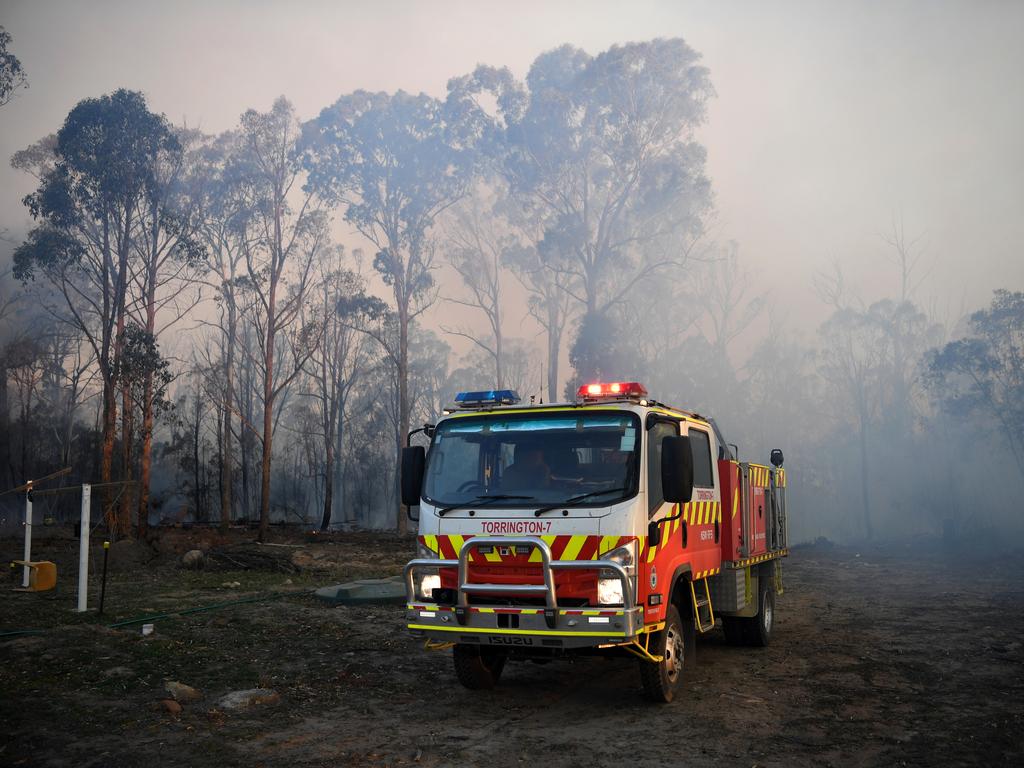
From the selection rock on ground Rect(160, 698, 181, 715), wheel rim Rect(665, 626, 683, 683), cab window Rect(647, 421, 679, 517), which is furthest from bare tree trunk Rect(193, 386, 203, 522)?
cab window Rect(647, 421, 679, 517)

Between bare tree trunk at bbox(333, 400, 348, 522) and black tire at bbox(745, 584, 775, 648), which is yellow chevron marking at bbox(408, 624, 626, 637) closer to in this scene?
black tire at bbox(745, 584, 775, 648)

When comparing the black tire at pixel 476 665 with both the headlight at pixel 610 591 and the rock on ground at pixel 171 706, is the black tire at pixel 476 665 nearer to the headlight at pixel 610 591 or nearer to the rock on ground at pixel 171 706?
the headlight at pixel 610 591

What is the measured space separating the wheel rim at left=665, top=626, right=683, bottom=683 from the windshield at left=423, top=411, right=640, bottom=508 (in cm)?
166

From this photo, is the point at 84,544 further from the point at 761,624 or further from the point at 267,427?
the point at 267,427

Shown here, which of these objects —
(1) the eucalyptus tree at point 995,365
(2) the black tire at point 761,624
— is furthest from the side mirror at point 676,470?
(1) the eucalyptus tree at point 995,365

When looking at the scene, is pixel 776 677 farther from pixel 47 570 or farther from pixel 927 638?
pixel 47 570

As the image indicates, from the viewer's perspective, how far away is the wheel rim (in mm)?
7746

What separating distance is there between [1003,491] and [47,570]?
2062 inches

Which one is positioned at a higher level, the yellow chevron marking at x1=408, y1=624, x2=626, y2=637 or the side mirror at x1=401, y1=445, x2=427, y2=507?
the side mirror at x1=401, y1=445, x2=427, y2=507

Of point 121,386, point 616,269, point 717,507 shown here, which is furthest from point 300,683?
point 616,269

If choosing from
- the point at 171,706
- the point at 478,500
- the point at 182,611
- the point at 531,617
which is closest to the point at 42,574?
the point at 182,611

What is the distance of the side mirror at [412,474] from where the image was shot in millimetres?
7883

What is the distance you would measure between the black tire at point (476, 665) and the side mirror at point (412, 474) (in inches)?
59.1

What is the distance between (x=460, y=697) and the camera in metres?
8.20
